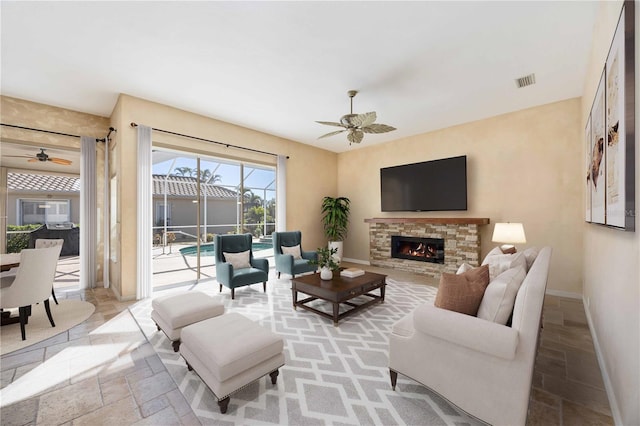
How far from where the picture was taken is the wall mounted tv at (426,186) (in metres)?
5.10

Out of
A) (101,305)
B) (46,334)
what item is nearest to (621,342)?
(46,334)

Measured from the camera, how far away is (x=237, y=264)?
4.31 meters

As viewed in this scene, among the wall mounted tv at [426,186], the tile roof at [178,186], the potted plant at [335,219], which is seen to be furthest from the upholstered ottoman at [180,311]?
the wall mounted tv at [426,186]

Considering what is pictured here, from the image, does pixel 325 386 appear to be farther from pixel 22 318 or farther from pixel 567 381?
pixel 22 318

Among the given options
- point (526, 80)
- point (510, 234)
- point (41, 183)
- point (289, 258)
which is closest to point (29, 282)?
point (289, 258)

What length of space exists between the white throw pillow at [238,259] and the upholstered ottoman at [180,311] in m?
1.43

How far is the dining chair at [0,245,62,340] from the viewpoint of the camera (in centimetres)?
270

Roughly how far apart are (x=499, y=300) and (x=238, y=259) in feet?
12.1

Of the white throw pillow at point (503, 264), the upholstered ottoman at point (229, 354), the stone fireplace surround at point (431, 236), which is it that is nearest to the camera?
the upholstered ottoman at point (229, 354)

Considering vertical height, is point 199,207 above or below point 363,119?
below

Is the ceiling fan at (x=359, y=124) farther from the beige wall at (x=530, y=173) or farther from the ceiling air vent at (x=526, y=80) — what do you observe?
the beige wall at (x=530, y=173)

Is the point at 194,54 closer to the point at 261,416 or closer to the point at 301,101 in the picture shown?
the point at 301,101

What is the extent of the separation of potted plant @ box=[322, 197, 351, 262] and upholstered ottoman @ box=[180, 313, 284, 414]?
15.6ft

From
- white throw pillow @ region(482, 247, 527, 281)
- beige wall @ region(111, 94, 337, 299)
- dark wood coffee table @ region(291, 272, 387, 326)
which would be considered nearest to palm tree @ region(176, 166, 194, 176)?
beige wall @ region(111, 94, 337, 299)
